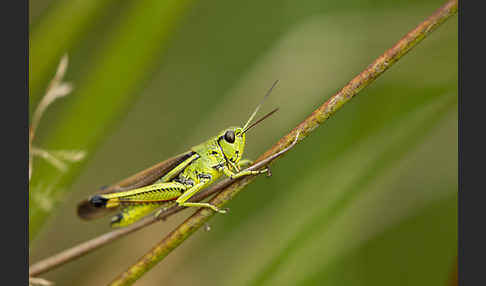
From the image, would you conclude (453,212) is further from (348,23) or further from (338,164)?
(348,23)

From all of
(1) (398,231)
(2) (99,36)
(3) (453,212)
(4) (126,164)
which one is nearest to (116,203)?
(4) (126,164)

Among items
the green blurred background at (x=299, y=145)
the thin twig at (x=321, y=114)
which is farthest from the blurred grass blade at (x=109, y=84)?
the thin twig at (x=321, y=114)

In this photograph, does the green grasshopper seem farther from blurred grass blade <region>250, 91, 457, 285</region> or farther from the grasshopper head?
blurred grass blade <region>250, 91, 457, 285</region>

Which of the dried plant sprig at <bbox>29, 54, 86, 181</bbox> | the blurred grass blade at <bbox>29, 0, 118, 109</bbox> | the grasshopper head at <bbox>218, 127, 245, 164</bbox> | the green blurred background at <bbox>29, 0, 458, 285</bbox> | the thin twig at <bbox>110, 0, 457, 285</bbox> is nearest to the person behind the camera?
the thin twig at <bbox>110, 0, 457, 285</bbox>

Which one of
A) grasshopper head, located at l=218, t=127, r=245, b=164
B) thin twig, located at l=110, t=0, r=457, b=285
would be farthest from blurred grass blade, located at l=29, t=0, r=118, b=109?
thin twig, located at l=110, t=0, r=457, b=285

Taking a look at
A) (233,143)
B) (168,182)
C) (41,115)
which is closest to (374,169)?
(233,143)

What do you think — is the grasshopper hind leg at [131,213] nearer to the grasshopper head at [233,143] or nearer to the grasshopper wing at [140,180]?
the grasshopper wing at [140,180]

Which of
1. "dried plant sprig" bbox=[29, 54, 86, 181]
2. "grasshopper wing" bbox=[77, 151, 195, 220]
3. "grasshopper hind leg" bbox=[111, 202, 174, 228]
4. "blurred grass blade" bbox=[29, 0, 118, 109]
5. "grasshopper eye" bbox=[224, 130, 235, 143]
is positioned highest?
"blurred grass blade" bbox=[29, 0, 118, 109]
